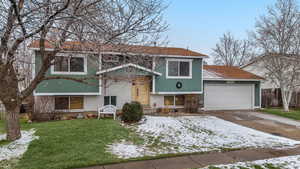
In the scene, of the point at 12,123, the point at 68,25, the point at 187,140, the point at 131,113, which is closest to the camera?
the point at 68,25

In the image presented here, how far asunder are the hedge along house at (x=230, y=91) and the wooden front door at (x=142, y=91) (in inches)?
190

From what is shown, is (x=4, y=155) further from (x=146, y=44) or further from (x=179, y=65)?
(x=179, y=65)

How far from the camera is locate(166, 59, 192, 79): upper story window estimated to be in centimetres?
1260

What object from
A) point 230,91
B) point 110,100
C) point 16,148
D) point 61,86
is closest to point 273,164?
point 16,148

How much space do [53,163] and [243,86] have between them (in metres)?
15.2

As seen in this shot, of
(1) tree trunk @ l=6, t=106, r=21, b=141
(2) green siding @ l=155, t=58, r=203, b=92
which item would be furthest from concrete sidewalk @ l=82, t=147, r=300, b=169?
(2) green siding @ l=155, t=58, r=203, b=92

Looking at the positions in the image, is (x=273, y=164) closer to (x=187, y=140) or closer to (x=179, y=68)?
(x=187, y=140)

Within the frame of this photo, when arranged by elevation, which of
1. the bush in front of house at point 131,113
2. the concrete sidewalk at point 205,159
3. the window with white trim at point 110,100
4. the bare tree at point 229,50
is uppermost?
the bare tree at point 229,50

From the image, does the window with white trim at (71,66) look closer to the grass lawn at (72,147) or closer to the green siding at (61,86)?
the green siding at (61,86)

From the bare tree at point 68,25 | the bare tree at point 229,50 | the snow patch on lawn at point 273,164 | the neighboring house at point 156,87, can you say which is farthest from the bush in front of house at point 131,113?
the bare tree at point 229,50

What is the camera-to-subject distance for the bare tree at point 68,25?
3881mm

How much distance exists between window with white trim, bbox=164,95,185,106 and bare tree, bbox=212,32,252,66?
875 inches

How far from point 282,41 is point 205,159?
44.2 feet

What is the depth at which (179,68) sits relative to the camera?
12789mm
